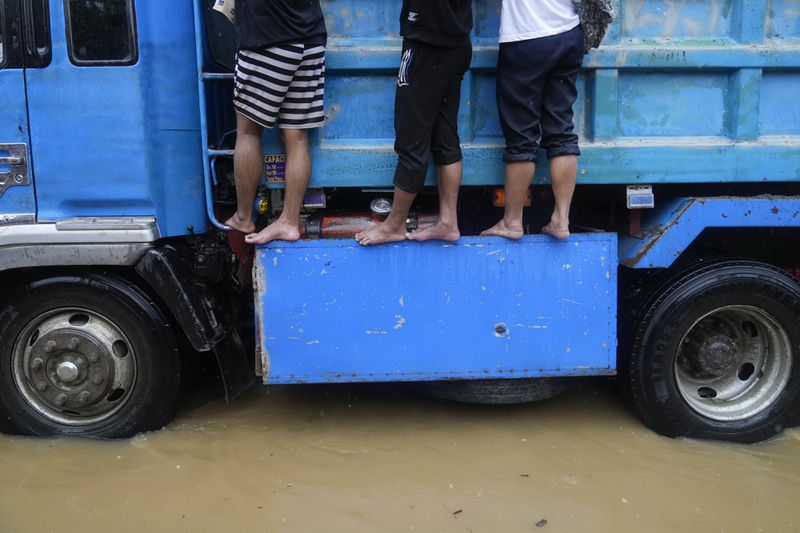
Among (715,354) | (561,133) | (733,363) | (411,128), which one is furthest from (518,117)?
(733,363)

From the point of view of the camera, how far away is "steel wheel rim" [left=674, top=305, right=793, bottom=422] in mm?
3268

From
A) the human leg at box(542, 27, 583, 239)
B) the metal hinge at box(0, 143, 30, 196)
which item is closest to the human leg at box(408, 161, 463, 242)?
the human leg at box(542, 27, 583, 239)

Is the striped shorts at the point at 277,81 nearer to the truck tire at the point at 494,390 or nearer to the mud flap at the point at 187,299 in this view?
the mud flap at the point at 187,299

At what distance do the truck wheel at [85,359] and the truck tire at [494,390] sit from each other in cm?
137

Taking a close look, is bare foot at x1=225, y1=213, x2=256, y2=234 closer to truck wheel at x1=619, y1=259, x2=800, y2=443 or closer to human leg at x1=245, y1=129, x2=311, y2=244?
human leg at x1=245, y1=129, x2=311, y2=244

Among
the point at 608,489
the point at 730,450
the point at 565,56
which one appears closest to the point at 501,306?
the point at 608,489

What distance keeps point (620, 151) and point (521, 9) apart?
2.67 feet

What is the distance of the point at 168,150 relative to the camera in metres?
3.02

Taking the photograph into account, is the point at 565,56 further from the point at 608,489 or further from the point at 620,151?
the point at 608,489

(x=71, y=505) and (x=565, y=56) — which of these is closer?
(x=71, y=505)

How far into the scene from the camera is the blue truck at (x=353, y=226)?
293 cm

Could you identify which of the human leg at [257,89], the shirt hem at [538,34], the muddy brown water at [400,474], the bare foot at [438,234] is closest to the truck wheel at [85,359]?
the muddy brown water at [400,474]

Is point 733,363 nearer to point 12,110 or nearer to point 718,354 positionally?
point 718,354

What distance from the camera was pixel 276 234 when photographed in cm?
295
